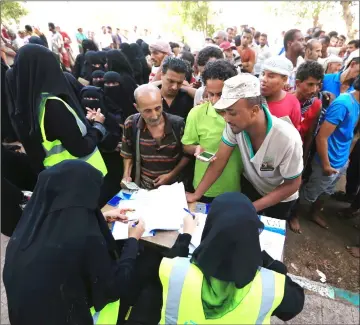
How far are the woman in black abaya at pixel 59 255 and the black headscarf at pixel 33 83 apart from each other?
0.76m

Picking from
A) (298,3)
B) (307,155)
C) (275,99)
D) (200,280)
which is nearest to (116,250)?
Answer: (200,280)

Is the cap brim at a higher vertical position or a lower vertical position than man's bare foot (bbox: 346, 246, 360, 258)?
higher

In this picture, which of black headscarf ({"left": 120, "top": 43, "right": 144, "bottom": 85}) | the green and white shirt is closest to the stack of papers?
the green and white shirt

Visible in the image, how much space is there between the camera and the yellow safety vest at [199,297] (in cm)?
118

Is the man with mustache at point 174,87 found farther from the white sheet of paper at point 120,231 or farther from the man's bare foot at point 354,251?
the man's bare foot at point 354,251

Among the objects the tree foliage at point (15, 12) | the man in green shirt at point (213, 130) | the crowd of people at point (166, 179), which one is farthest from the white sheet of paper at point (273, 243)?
the tree foliage at point (15, 12)

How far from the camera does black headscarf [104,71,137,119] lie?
309 centimetres

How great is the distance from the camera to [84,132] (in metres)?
2.08

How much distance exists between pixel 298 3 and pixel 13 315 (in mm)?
17716

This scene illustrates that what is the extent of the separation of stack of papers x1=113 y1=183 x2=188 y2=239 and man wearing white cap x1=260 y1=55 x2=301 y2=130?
1.17m

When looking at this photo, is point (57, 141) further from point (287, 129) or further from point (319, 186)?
point (319, 186)

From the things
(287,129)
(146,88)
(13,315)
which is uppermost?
(146,88)

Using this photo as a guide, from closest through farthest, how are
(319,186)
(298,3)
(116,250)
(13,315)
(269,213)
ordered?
1. (13,315)
2. (116,250)
3. (269,213)
4. (319,186)
5. (298,3)

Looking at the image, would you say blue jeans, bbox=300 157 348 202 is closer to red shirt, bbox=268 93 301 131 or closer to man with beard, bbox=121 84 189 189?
red shirt, bbox=268 93 301 131
